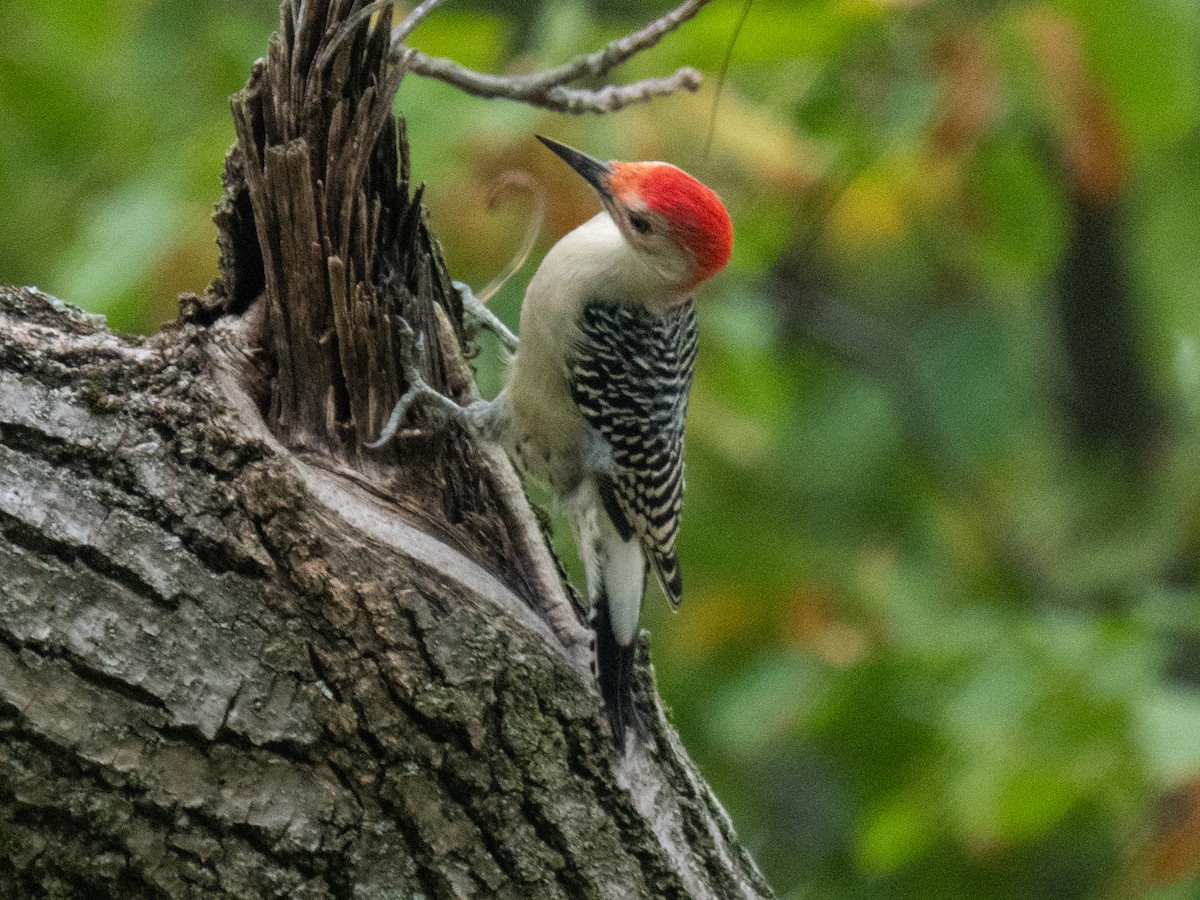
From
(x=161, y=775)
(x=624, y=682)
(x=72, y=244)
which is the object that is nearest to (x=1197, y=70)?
(x=624, y=682)

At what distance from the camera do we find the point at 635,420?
143 inches

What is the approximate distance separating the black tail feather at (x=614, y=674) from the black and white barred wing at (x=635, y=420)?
83cm

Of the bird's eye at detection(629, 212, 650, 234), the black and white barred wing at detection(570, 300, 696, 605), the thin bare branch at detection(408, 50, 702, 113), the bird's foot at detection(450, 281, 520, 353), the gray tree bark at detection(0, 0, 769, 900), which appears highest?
the bird's foot at detection(450, 281, 520, 353)

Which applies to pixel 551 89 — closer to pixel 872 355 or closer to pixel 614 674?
pixel 614 674

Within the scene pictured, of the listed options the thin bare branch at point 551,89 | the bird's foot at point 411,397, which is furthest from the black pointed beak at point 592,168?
the bird's foot at point 411,397

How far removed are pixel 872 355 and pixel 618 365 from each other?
4.20 m

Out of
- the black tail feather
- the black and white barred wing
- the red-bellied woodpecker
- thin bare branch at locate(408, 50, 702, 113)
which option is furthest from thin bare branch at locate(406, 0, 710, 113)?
the black tail feather

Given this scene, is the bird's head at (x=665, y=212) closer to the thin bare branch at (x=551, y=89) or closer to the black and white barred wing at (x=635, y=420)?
the black and white barred wing at (x=635, y=420)

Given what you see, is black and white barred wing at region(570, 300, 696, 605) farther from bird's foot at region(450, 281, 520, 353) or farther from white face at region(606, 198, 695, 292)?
bird's foot at region(450, 281, 520, 353)

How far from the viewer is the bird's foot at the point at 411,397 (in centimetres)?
256

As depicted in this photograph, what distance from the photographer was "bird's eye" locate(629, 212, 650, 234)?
3561mm

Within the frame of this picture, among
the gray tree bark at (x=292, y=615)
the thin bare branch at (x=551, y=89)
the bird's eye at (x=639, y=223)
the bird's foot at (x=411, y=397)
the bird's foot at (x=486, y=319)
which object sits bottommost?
the gray tree bark at (x=292, y=615)

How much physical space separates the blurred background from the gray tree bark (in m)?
0.79

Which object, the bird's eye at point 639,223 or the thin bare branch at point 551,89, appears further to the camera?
the bird's eye at point 639,223
